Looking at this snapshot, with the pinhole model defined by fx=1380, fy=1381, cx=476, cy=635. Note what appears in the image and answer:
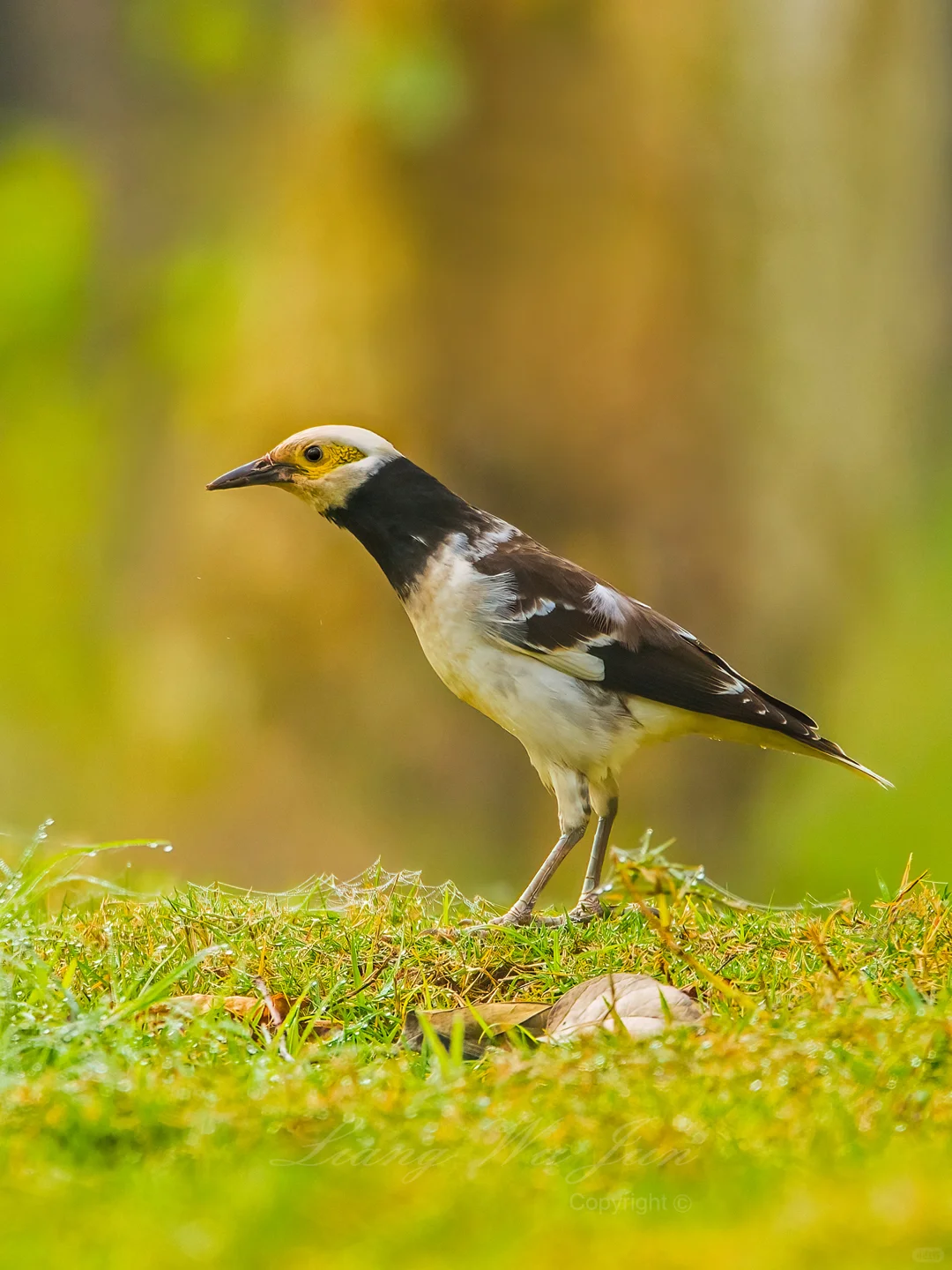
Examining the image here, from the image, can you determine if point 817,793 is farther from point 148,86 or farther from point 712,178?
point 148,86

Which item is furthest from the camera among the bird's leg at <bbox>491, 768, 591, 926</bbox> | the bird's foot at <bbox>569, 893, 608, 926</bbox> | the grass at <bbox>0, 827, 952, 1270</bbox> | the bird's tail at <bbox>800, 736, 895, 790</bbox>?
the bird's tail at <bbox>800, 736, 895, 790</bbox>

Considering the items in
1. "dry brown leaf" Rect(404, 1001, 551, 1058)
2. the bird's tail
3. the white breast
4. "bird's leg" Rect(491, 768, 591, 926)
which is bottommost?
"dry brown leaf" Rect(404, 1001, 551, 1058)

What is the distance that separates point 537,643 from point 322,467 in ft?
2.83

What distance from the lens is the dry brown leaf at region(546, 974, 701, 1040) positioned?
254cm

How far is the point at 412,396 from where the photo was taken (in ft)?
23.7

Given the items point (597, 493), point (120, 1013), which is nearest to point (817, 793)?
point (597, 493)

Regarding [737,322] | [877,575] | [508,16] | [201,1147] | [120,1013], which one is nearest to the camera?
[201,1147]

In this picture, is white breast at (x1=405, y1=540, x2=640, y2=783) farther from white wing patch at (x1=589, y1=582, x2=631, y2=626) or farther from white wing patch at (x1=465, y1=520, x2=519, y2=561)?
white wing patch at (x1=589, y1=582, x2=631, y2=626)

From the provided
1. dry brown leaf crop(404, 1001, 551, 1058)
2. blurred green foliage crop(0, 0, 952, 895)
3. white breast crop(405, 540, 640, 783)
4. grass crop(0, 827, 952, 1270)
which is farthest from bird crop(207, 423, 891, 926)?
blurred green foliage crop(0, 0, 952, 895)

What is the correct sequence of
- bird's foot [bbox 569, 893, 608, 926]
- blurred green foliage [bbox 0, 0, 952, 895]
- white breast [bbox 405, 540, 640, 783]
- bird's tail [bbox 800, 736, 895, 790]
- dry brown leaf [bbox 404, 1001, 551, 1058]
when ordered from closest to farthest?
dry brown leaf [bbox 404, 1001, 551, 1058], bird's foot [bbox 569, 893, 608, 926], white breast [bbox 405, 540, 640, 783], bird's tail [bbox 800, 736, 895, 790], blurred green foliage [bbox 0, 0, 952, 895]

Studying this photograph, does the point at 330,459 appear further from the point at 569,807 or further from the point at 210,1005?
the point at 210,1005

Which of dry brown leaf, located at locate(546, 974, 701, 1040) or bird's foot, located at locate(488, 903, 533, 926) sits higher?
dry brown leaf, located at locate(546, 974, 701, 1040)

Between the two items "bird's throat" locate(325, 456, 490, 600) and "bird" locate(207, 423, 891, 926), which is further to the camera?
"bird's throat" locate(325, 456, 490, 600)

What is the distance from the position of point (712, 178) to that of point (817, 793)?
3.37 metres
